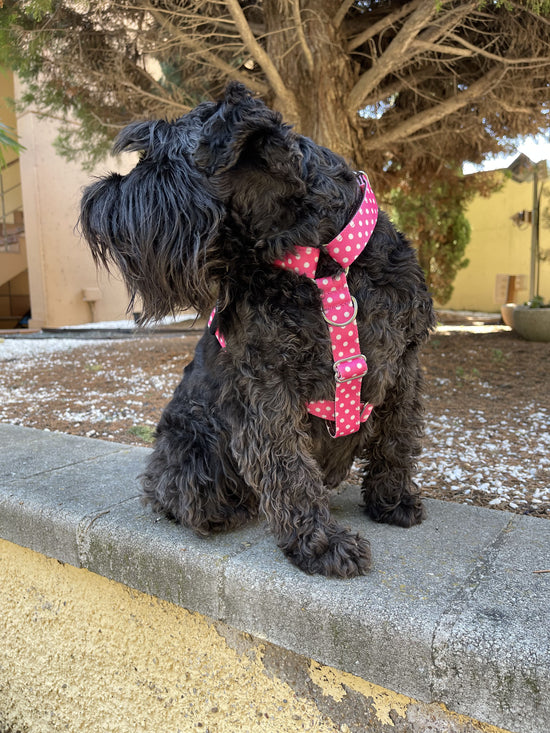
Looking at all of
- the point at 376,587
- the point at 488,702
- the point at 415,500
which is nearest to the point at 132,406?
the point at 415,500

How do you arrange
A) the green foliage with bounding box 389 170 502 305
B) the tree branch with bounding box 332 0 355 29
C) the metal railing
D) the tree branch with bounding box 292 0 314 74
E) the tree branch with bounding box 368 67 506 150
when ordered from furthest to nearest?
the metal railing → the green foliage with bounding box 389 170 502 305 → the tree branch with bounding box 368 67 506 150 → the tree branch with bounding box 332 0 355 29 → the tree branch with bounding box 292 0 314 74

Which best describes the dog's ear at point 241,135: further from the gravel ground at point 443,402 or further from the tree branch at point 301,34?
the tree branch at point 301,34

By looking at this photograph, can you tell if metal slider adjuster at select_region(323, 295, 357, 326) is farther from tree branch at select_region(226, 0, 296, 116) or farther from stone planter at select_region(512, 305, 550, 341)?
stone planter at select_region(512, 305, 550, 341)

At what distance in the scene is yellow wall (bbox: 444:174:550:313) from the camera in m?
14.7

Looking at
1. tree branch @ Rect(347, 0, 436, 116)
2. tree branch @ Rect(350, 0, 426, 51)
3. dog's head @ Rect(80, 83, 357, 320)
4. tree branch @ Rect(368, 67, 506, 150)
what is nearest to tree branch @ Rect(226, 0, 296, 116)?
tree branch @ Rect(347, 0, 436, 116)

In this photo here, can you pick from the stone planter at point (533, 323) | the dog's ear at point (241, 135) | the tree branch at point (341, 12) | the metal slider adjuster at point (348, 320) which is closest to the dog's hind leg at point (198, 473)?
the metal slider adjuster at point (348, 320)

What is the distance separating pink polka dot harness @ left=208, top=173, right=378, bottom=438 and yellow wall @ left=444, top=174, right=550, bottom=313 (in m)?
14.1

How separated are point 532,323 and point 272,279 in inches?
277

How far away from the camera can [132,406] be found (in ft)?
14.5

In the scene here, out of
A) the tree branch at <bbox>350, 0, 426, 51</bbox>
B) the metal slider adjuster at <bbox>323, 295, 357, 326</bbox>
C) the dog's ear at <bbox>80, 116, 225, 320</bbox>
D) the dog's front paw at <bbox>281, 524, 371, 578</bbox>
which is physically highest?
the tree branch at <bbox>350, 0, 426, 51</bbox>

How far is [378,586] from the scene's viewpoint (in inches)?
60.3

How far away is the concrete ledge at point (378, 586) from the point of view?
126 centimetres

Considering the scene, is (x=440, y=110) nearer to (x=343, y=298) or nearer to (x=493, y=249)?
(x=343, y=298)

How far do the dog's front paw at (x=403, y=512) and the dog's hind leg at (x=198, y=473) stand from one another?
47 centimetres
